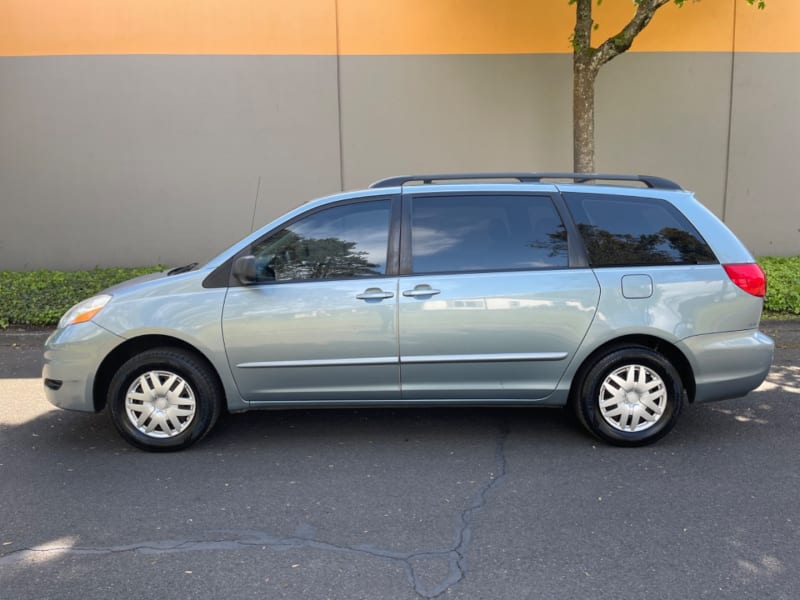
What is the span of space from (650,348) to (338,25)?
6920 millimetres

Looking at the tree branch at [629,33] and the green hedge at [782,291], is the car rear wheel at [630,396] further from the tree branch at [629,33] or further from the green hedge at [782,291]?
the tree branch at [629,33]

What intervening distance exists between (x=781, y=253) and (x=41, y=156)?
11.0m

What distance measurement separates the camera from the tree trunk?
8.23 m

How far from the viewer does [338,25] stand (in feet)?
30.9

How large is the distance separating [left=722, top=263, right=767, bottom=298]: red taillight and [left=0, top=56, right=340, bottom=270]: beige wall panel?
20.9 ft

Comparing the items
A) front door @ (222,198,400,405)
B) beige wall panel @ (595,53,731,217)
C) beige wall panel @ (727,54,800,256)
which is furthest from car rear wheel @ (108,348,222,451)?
beige wall panel @ (727,54,800,256)

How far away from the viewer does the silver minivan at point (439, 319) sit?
14.0 ft

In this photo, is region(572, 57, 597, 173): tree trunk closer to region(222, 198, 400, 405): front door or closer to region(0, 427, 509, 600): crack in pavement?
region(222, 198, 400, 405): front door

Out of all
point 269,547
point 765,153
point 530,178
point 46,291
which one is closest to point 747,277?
point 530,178

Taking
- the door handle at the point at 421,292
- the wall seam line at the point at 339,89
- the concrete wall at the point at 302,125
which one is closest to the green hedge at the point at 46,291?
the concrete wall at the point at 302,125

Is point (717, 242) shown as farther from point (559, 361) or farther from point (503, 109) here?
point (503, 109)

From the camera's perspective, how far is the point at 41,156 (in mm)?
9562

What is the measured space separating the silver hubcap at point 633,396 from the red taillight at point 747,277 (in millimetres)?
798

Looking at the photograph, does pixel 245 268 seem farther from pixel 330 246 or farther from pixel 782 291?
pixel 782 291
